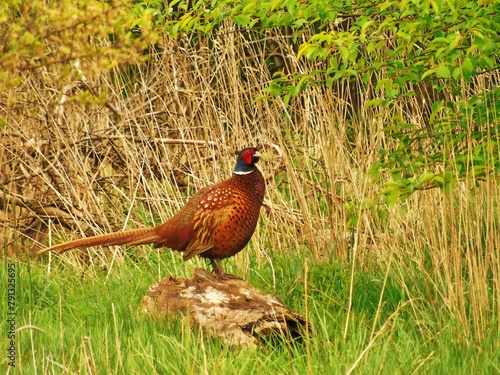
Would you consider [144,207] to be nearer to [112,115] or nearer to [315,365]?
[112,115]

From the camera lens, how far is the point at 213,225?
14.5ft

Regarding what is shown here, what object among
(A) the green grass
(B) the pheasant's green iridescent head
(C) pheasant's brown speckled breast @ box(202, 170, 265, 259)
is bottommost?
(A) the green grass

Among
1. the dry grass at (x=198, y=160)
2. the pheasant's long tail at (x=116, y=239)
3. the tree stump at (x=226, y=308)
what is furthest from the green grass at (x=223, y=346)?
the dry grass at (x=198, y=160)

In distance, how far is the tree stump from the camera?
148 inches

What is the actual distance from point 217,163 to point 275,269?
4.17 ft

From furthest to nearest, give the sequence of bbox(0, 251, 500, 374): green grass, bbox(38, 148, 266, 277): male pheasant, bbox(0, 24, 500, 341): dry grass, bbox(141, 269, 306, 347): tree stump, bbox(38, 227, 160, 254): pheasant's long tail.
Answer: bbox(0, 24, 500, 341): dry grass → bbox(38, 148, 266, 277): male pheasant → bbox(38, 227, 160, 254): pheasant's long tail → bbox(141, 269, 306, 347): tree stump → bbox(0, 251, 500, 374): green grass

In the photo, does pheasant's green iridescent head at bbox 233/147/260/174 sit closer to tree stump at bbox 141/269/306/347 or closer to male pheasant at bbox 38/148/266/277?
male pheasant at bbox 38/148/266/277

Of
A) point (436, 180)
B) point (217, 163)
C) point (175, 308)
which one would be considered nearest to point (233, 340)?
point (175, 308)

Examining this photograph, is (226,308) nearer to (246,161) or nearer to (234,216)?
(234,216)

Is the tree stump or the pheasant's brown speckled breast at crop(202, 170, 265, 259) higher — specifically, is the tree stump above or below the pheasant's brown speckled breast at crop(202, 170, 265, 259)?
below

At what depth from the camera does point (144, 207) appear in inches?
242

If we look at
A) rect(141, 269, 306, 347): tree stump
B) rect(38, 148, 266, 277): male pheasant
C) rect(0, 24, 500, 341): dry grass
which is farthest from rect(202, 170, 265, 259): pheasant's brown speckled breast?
rect(0, 24, 500, 341): dry grass

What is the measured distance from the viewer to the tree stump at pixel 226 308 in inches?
148

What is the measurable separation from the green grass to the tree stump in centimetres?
6
